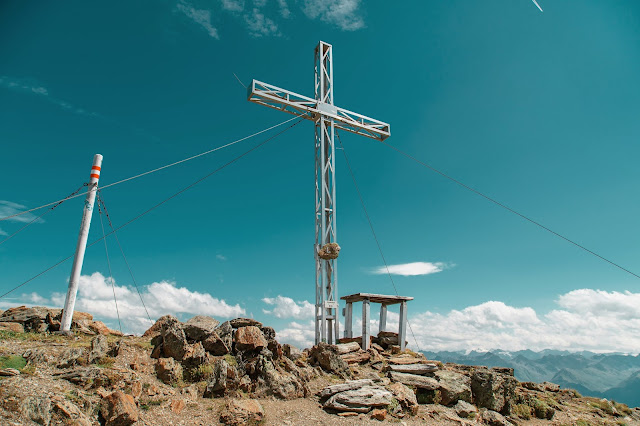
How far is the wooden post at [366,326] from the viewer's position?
57.2ft

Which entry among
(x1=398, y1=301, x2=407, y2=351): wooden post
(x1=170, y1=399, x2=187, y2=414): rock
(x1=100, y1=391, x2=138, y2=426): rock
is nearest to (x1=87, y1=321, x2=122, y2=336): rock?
(x1=170, y1=399, x2=187, y2=414): rock

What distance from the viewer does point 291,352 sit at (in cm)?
1443

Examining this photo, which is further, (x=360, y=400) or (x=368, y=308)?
(x=368, y=308)

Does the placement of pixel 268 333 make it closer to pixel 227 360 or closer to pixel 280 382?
pixel 227 360

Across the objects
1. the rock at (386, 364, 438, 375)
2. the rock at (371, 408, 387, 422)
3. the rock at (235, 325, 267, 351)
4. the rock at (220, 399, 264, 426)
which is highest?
the rock at (235, 325, 267, 351)

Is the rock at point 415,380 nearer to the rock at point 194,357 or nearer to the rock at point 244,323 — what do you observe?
the rock at point 244,323

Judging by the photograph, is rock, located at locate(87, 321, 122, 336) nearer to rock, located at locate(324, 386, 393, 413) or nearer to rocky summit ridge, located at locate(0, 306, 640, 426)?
rocky summit ridge, located at locate(0, 306, 640, 426)

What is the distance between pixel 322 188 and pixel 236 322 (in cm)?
771

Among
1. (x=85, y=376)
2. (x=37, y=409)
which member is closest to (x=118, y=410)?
(x=37, y=409)

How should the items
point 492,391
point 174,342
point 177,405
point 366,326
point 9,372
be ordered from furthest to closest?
point 366,326 < point 492,391 < point 174,342 < point 177,405 < point 9,372

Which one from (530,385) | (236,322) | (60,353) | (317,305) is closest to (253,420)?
(236,322)

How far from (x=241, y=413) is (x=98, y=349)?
15.3 feet

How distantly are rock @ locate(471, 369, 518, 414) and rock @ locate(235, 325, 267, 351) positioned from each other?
26.6ft

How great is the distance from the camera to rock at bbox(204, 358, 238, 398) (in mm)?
10641
